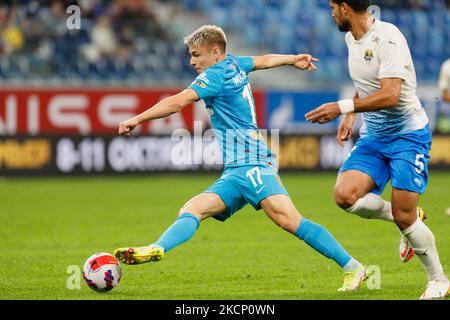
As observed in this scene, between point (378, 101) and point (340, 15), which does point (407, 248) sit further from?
point (340, 15)

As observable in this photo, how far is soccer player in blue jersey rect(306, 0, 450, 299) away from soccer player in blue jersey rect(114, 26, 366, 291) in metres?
0.41

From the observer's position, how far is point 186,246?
10164 mm

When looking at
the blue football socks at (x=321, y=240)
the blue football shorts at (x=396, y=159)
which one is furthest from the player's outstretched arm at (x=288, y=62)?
the blue football socks at (x=321, y=240)

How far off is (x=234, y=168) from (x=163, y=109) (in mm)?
834

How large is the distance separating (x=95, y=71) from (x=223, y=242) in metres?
9.79

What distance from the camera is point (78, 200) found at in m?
14.9

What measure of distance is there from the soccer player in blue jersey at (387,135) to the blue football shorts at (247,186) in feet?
1.67

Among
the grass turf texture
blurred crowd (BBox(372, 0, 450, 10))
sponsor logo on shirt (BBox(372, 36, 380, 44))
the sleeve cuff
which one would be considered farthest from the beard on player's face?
blurred crowd (BBox(372, 0, 450, 10))

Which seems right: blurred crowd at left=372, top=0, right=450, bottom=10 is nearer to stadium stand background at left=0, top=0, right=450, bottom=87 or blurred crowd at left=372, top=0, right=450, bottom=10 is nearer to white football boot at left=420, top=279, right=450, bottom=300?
stadium stand background at left=0, top=0, right=450, bottom=87

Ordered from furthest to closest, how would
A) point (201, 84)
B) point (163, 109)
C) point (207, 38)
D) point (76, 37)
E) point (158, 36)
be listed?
1. point (158, 36)
2. point (76, 37)
3. point (207, 38)
4. point (201, 84)
5. point (163, 109)

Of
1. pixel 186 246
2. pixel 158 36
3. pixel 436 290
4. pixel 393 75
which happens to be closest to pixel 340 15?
pixel 393 75

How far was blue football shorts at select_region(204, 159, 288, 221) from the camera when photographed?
7.05 m
